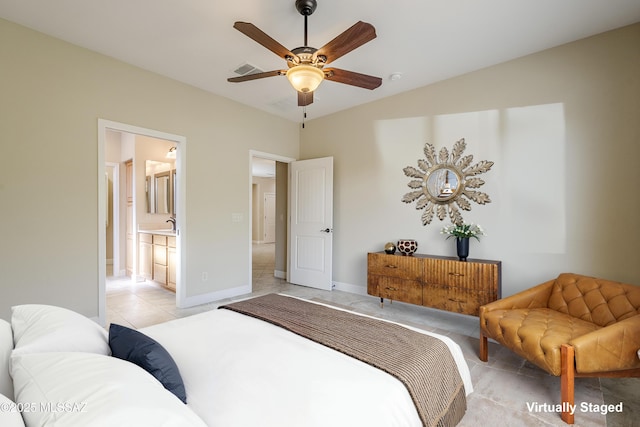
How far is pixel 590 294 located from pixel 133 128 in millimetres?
4634

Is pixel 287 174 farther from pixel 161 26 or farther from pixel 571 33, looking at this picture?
pixel 571 33

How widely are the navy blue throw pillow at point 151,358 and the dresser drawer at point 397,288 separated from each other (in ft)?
9.39

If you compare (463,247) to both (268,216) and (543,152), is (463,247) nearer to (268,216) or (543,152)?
(543,152)

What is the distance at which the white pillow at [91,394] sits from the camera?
630 millimetres

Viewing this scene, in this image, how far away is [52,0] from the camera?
2.31 m

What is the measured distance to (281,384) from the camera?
1.12 meters

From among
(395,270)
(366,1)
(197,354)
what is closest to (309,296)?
(395,270)

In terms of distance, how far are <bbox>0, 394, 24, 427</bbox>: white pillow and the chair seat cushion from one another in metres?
2.43

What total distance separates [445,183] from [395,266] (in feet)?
3.93

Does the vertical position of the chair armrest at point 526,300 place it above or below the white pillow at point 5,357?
below

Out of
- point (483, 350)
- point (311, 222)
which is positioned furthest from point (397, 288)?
point (311, 222)

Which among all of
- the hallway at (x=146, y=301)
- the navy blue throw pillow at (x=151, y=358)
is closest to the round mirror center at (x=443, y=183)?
the hallway at (x=146, y=301)

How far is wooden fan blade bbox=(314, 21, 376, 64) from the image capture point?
5.92 ft

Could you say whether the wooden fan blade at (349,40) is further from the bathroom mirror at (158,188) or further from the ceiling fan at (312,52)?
the bathroom mirror at (158,188)
